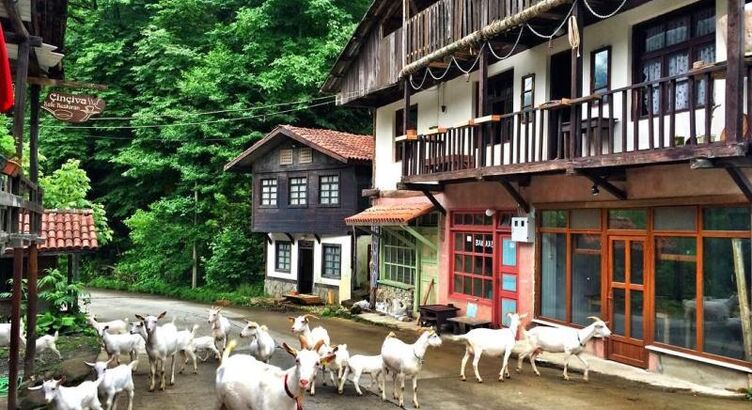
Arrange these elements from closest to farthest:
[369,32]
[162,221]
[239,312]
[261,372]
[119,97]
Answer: [261,372]
[369,32]
[239,312]
[162,221]
[119,97]

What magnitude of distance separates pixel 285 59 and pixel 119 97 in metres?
9.88

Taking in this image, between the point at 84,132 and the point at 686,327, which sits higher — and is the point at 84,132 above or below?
above

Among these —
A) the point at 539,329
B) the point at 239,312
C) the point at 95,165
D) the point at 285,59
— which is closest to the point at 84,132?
the point at 95,165

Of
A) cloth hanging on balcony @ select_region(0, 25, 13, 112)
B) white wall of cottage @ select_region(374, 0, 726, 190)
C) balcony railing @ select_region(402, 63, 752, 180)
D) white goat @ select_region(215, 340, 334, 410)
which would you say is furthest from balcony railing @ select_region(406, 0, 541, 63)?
cloth hanging on balcony @ select_region(0, 25, 13, 112)

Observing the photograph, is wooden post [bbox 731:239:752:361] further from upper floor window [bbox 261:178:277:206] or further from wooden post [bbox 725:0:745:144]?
upper floor window [bbox 261:178:277:206]

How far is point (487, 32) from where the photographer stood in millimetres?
12289

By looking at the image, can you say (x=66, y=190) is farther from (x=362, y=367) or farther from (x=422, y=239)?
(x=362, y=367)

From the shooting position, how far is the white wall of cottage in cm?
995

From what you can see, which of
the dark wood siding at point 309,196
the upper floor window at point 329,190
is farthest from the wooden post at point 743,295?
the upper floor window at point 329,190

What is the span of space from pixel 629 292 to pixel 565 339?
1.57 metres

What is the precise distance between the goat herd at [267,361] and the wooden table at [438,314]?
168 inches

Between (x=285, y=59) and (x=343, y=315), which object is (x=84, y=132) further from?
(x=343, y=315)

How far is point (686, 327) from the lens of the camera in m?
9.93

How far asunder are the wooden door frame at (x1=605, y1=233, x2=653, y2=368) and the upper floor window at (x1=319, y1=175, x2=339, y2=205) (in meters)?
12.5
